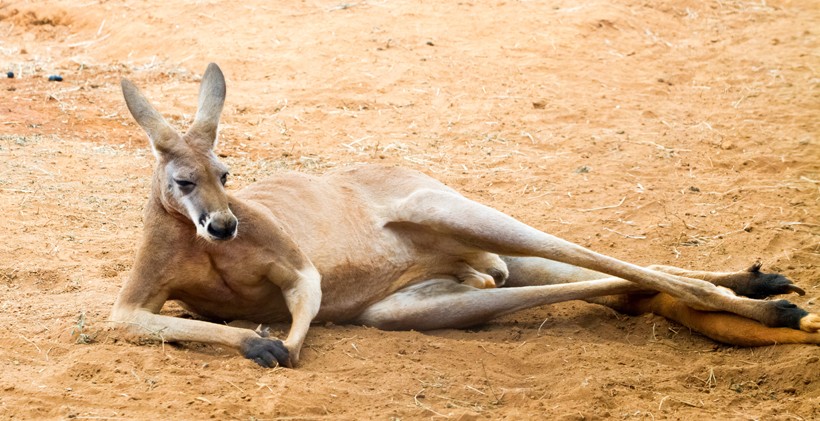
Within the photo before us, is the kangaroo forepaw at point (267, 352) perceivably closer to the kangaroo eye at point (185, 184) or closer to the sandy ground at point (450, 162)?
the sandy ground at point (450, 162)

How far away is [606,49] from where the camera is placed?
11.7m

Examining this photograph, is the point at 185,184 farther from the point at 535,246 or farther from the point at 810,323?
the point at 810,323

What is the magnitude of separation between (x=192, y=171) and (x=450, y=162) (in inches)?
163

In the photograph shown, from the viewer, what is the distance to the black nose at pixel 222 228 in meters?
4.36

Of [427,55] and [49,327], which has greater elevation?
[49,327]

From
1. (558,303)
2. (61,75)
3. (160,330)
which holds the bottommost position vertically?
(61,75)

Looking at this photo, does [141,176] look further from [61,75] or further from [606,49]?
[606,49]

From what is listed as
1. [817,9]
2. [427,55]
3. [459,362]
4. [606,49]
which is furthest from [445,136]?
[817,9]

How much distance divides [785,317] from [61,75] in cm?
910

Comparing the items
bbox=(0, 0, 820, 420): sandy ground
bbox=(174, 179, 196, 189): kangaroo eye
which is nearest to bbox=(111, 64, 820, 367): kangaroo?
bbox=(174, 179, 196, 189): kangaroo eye

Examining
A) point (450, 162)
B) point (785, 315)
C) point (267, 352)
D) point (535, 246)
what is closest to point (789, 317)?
point (785, 315)

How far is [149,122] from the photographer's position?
4719mm

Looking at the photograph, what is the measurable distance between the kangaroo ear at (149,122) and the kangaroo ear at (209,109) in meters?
0.13

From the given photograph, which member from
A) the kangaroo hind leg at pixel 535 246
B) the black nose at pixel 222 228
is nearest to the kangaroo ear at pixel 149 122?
the black nose at pixel 222 228
